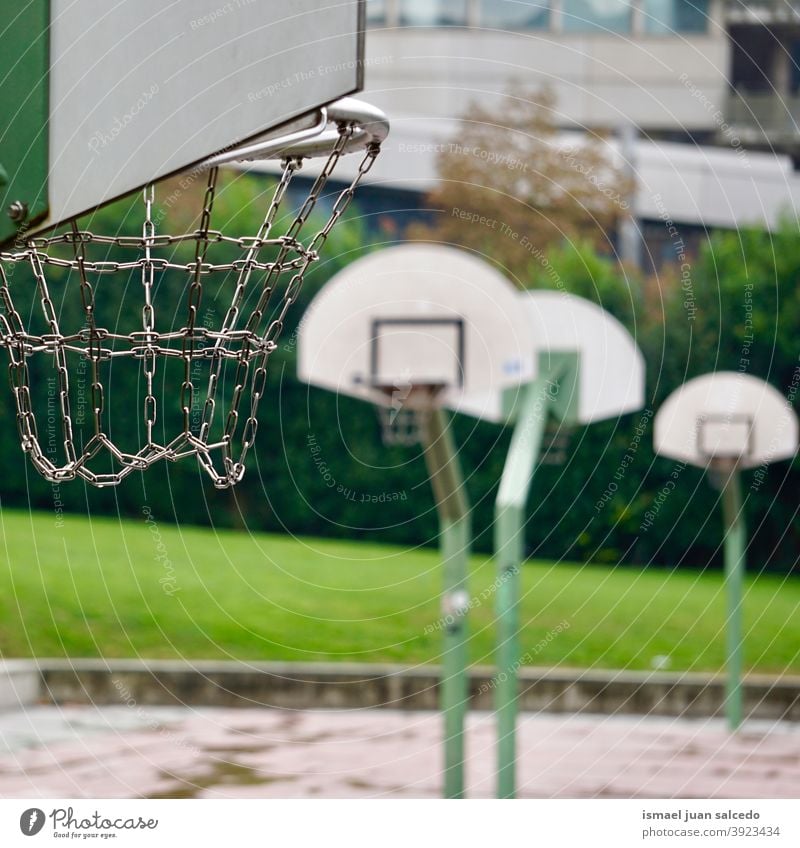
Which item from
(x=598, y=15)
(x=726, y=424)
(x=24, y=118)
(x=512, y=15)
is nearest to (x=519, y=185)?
(x=512, y=15)

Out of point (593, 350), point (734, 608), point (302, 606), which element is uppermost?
point (593, 350)

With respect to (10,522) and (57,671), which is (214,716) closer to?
(57,671)

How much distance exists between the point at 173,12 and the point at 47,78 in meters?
0.15

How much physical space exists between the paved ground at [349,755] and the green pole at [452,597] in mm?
602

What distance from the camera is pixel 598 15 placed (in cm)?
1169

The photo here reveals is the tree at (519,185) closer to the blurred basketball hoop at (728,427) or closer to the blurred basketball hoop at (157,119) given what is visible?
the blurred basketball hoop at (728,427)

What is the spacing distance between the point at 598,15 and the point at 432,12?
60.6 inches

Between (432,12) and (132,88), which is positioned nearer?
(132,88)

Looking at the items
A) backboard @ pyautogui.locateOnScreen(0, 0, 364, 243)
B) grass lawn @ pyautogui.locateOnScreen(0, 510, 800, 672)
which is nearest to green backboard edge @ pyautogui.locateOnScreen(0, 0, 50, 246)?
backboard @ pyautogui.locateOnScreen(0, 0, 364, 243)

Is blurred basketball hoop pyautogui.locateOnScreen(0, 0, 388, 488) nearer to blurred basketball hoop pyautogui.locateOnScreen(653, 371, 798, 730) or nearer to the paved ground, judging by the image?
the paved ground

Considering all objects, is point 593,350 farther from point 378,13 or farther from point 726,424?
point 378,13

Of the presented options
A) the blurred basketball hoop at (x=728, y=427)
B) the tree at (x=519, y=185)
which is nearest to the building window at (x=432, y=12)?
the tree at (x=519, y=185)

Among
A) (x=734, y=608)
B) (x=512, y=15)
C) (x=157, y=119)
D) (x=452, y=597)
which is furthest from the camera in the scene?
(x=512, y=15)
